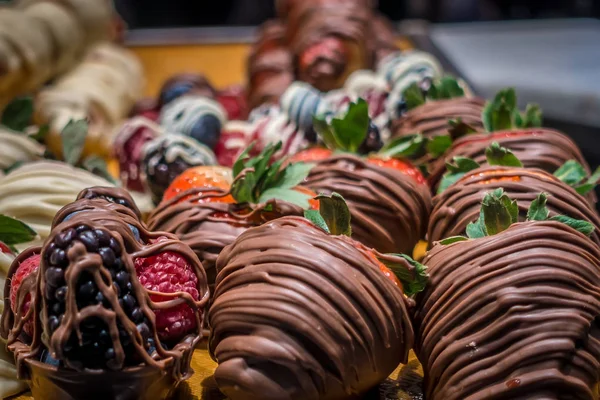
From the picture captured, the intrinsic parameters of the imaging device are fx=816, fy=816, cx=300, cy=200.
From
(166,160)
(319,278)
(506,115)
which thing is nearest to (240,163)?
(166,160)

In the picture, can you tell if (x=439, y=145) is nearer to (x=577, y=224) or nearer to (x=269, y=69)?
(x=577, y=224)

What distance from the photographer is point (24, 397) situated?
1.29 m

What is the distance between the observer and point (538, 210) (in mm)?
1237

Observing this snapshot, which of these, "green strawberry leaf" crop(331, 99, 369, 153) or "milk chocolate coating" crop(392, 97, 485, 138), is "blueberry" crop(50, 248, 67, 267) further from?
"milk chocolate coating" crop(392, 97, 485, 138)

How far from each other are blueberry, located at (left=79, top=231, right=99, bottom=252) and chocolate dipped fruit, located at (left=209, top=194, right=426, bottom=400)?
19 cm

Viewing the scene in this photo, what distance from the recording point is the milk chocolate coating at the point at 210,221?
1.40 m

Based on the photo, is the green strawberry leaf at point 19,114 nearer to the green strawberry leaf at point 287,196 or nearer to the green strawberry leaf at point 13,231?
the green strawberry leaf at point 13,231

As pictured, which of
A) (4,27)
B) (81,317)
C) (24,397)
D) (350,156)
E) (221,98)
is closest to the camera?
(81,317)

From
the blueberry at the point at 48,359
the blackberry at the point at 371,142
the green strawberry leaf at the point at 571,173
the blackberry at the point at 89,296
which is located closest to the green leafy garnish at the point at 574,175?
the green strawberry leaf at the point at 571,173

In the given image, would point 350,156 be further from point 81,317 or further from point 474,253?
point 81,317

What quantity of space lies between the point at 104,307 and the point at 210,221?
41 cm

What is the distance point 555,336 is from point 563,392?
72 millimetres

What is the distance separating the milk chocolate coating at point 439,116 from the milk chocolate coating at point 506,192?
0.36 meters

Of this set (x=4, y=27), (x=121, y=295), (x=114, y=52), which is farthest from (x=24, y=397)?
(x=114, y=52)
